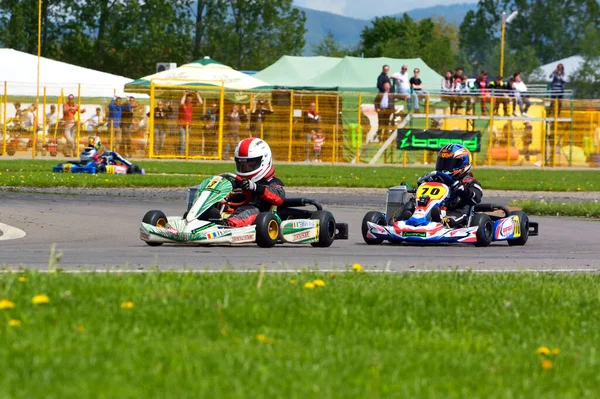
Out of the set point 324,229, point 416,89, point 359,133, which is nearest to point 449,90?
point 416,89

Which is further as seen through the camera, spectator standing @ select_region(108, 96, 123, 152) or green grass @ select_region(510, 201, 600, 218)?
spectator standing @ select_region(108, 96, 123, 152)

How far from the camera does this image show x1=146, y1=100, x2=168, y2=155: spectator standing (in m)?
33.3

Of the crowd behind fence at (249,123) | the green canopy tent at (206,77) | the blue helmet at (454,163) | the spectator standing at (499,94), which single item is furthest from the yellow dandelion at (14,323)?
the green canopy tent at (206,77)

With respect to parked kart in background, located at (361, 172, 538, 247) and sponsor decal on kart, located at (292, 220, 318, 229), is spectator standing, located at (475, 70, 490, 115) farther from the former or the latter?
sponsor decal on kart, located at (292, 220, 318, 229)

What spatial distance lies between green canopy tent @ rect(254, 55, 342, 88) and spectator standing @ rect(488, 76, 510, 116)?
905 centimetres

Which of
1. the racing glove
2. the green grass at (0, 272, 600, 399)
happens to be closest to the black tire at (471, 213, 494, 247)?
the racing glove

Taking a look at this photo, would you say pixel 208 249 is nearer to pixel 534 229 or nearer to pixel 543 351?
pixel 534 229

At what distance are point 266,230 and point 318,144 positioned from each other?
2192 centimetres

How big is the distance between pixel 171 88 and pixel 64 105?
297 centimetres

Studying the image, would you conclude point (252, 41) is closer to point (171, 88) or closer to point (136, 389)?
point (171, 88)

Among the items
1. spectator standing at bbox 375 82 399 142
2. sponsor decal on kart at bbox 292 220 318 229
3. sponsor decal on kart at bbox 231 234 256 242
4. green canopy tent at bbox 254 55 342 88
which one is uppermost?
green canopy tent at bbox 254 55 342 88

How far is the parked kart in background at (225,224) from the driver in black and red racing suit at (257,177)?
12 cm

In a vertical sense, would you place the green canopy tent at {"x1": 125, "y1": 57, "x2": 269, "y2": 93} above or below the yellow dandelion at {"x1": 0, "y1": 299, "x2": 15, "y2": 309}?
above

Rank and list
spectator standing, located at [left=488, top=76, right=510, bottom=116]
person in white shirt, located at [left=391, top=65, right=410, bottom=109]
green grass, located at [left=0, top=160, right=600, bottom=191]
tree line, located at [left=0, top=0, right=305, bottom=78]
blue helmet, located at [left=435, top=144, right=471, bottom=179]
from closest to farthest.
Answer: blue helmet, located at [left=435, top=144, right=471, bottom=179] → green grass, located at [left=0, top=160, right=600, bottom=191] → person in white shirt, located at [left=391, top=65, right=410, bottom=109] → spectator standing, located at [left=488, top=76, right=510, bottom=116] → tree line, located at [left=0, top=0, right=305, bottom=78]
